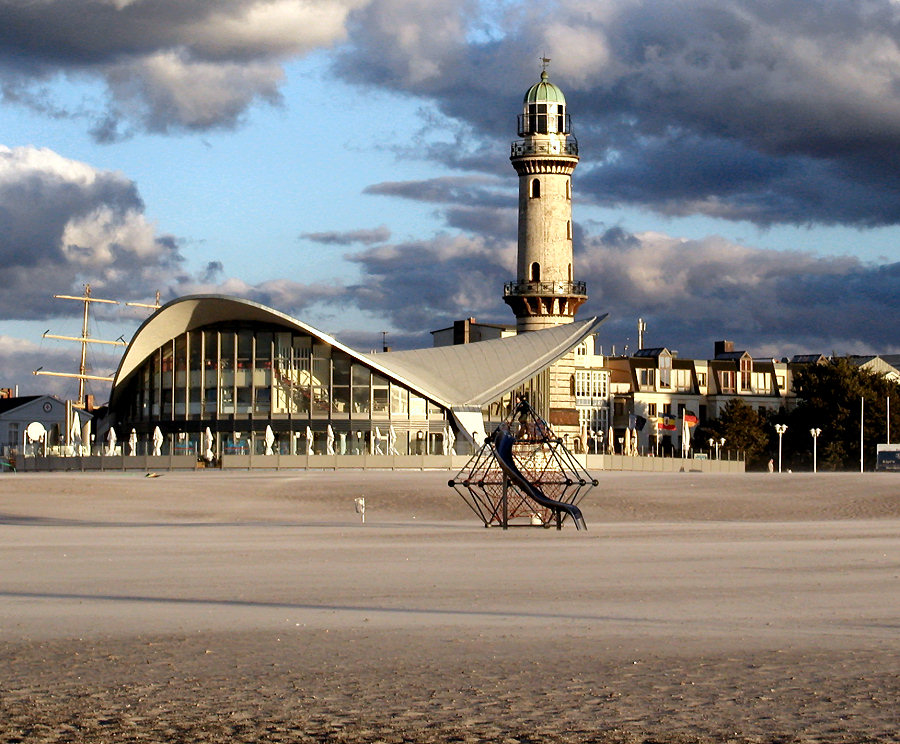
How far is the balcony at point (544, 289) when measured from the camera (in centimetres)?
9625

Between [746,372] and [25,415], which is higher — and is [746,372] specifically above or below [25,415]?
above

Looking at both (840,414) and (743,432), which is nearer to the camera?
(840,414)

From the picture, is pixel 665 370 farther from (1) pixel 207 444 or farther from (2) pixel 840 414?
(1) pixel 207 444

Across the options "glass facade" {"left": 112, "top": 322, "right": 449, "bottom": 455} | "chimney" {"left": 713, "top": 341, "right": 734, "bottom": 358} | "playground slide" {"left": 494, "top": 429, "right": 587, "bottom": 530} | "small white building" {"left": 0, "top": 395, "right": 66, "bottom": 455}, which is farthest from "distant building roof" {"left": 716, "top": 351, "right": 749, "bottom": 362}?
"playground slide" {"left": 494, "top": 429, "right": 587, "bottom": 530}

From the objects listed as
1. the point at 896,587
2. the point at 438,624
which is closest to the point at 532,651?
the point at 438,624

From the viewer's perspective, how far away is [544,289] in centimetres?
9631

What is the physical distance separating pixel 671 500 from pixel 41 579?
27.7 metres

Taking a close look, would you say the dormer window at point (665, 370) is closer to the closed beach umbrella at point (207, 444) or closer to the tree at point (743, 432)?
the tree at point (743, 432)

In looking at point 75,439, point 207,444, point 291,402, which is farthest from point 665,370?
point 207,444

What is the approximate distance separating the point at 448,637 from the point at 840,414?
94409 mm

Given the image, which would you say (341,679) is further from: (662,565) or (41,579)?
(662,565)

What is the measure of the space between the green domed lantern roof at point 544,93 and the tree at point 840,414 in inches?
1090

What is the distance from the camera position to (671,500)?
44.0 metres

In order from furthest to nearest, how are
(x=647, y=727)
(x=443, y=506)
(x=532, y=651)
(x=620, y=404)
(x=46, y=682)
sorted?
(x=620, y=404), (x=443, y=506), (x=532, y=651), (x=46, y=682), (x=647, y=727)
